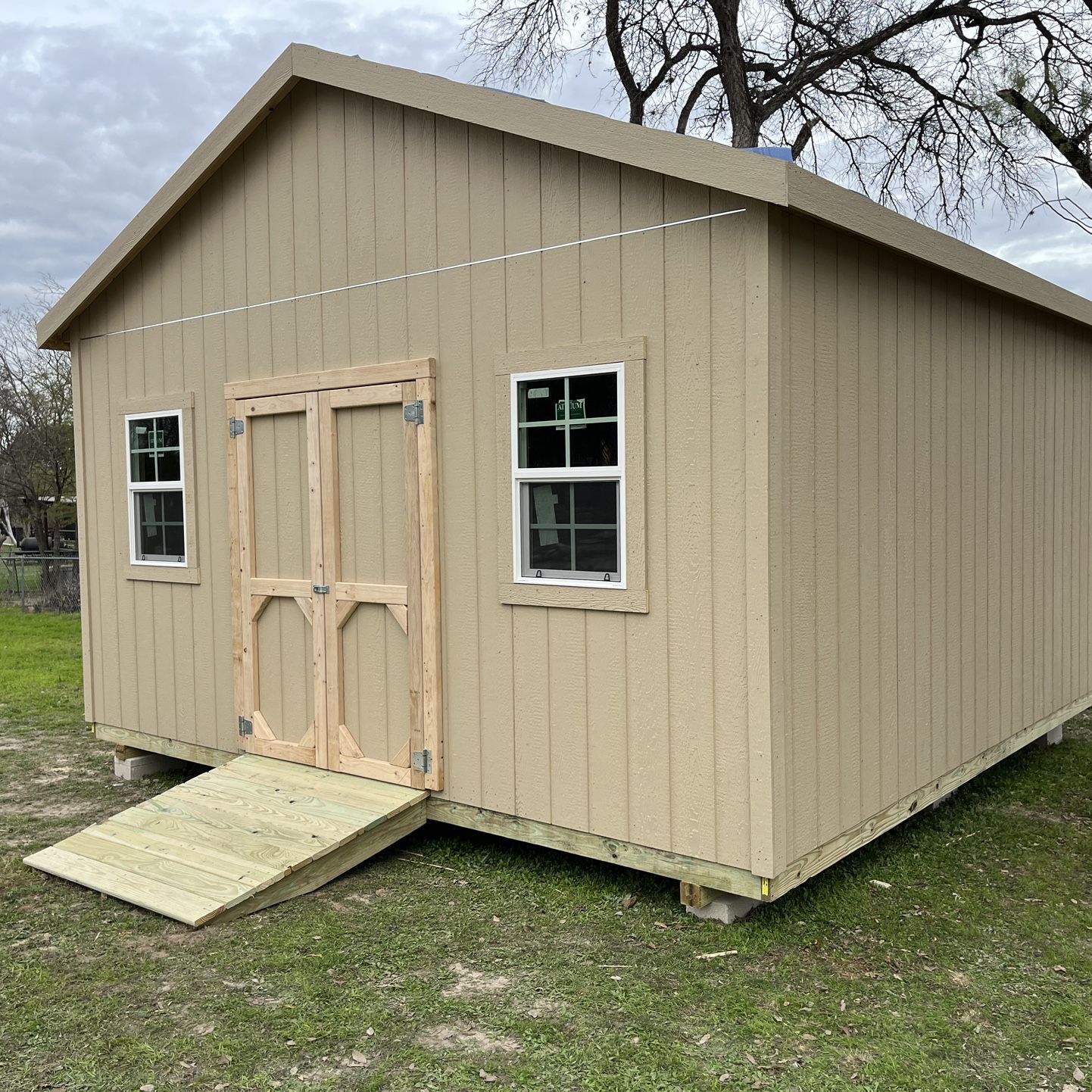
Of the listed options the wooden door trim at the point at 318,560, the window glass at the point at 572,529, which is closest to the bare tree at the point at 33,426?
the wooden door trim at the point at 318,560

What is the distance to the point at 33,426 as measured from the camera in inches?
733

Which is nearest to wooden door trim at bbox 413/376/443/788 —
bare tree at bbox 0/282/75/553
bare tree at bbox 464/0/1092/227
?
bare tree at bbox 464/0/1092/227

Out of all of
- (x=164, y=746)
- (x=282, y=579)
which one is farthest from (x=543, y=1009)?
(x=164, y=746)

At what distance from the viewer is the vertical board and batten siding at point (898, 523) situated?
155 inches

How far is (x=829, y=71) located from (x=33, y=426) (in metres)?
14.6

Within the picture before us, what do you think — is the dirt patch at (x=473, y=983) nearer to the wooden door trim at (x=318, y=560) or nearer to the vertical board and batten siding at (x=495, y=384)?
the vertical board and batten siding at (x=495, y=384)

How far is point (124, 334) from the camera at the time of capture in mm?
6316

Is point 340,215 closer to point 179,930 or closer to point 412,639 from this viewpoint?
point 412,639

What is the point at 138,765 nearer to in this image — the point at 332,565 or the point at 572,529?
the point at 332,565

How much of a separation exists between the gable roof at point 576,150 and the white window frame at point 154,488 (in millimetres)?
899

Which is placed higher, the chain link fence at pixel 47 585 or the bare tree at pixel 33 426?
the bare tree at pixel 33 426

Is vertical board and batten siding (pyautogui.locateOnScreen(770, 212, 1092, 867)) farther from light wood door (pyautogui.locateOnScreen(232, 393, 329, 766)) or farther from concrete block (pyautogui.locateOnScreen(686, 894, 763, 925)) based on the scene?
light wood door (pyautogui.locateOnScreen(232, 393, 329, 766))

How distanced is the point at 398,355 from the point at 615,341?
127 cm

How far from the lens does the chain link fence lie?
1636 centimetres
